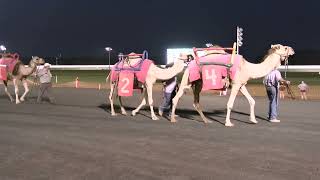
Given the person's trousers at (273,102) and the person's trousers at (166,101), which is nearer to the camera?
the person's trousers at (273,102)

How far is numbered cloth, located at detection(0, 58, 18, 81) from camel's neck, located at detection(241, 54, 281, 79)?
404 inches

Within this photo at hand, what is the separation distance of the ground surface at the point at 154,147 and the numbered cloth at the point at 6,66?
4.89 m

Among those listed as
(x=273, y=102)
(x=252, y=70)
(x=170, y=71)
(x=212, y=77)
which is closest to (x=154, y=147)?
(x=212, y=77)

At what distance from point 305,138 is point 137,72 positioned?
18.4 feet

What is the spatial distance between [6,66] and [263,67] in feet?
34.9

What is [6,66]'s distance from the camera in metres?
20.3

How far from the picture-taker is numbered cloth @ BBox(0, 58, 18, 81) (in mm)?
20250

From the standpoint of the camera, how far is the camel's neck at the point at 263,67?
13.7 m

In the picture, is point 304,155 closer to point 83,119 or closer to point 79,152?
point 79,152

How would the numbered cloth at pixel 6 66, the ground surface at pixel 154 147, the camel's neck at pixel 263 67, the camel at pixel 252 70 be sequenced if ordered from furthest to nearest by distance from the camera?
the numbered cloth at pixel 6 66 → the camel's neck at pixel 263 67 → the camel at pixel 252 70 → the ground surface at pixel 154 147

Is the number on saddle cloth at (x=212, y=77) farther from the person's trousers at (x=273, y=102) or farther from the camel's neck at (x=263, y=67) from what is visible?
the person's trousers at (x=273, y=102)

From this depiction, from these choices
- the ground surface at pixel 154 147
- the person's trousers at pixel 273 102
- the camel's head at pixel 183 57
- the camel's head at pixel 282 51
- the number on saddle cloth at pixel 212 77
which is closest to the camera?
the ground surface at pixel 154 147

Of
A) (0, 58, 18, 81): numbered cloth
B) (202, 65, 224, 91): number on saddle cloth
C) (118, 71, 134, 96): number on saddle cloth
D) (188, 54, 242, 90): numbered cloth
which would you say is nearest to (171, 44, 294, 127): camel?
(188, 54, 242, 90): numbered cloth

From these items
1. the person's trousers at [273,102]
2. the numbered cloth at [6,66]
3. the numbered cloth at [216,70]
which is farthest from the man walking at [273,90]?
the numbered cloth at [6,66]
